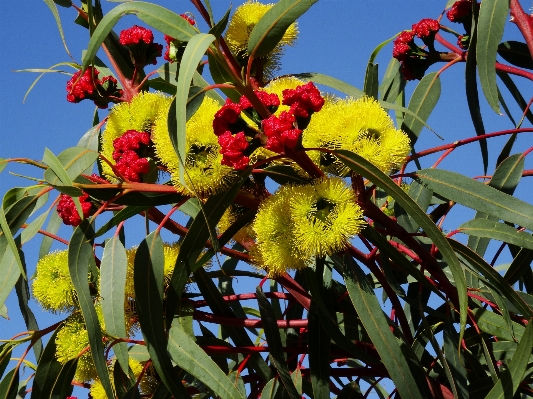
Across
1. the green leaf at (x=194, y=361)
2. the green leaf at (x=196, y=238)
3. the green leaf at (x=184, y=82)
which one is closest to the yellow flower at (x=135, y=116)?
the green leaf at (x=196, y=238)

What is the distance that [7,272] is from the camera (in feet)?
5.06

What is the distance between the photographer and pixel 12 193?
1456 mm

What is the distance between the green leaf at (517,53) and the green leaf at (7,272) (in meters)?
1.31

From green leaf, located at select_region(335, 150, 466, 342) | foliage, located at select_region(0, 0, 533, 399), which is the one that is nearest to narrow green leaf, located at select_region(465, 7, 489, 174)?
foliage, located at select_region(0, 0, 533, 399)

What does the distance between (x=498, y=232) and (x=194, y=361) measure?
2.13 feet

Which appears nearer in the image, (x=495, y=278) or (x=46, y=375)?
(x=495, y=278)

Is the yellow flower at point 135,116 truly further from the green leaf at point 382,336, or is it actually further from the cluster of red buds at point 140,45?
the green leaf at point 382,336

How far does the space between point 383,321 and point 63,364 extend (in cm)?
72

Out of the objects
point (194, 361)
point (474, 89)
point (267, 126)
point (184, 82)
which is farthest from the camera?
point (474, 89)

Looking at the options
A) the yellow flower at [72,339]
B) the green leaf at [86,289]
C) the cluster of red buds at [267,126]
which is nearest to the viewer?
the cluster of red buds at [267,126]

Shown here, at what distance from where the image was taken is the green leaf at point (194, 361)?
1454mm

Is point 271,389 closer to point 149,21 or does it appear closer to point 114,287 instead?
point 114,287

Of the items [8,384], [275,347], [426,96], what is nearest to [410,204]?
[275,347]

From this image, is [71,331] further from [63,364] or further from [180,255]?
[180,255]
